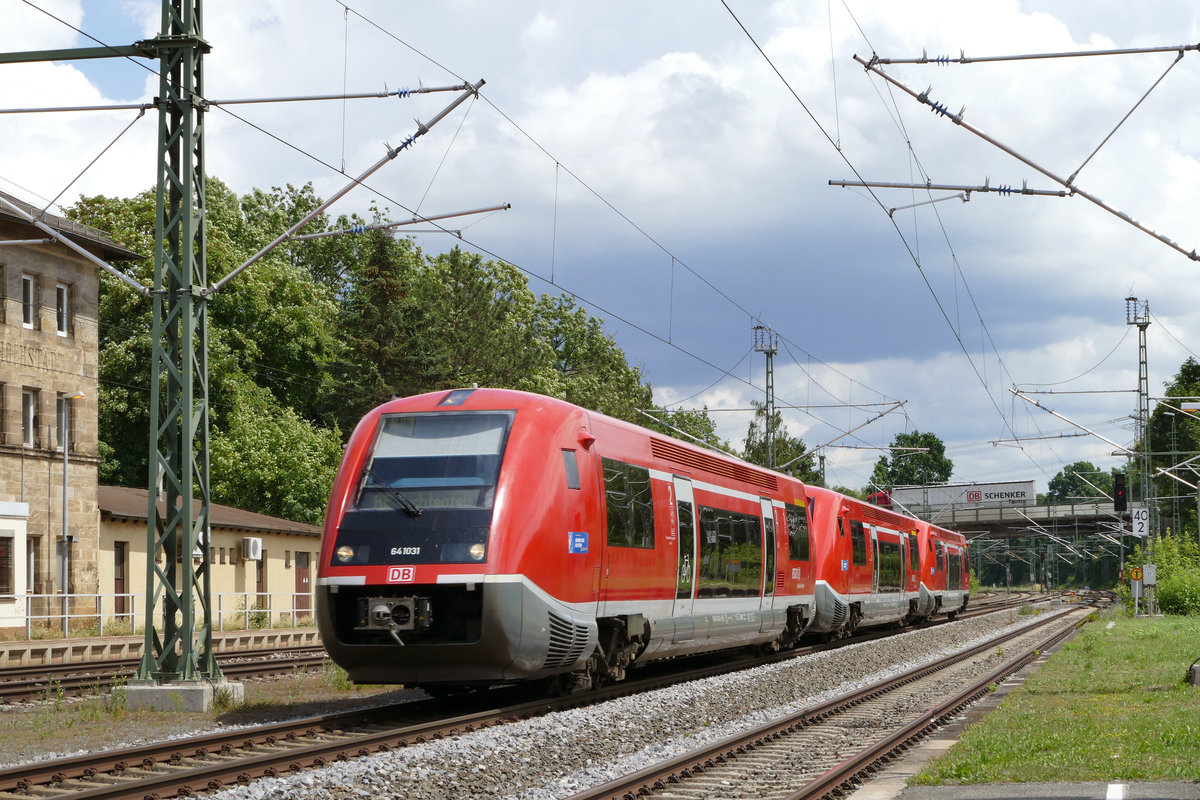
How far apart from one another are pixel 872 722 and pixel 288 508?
4215 cm

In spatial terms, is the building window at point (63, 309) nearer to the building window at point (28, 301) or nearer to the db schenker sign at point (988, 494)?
the building window at point (28, 301)

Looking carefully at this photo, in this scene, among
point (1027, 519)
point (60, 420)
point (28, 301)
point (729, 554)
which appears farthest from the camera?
point (1027, 519)

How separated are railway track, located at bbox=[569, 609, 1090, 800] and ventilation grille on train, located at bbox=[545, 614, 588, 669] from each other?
2.30 m

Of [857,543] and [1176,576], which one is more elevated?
[857,543]

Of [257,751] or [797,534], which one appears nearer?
[257,751]

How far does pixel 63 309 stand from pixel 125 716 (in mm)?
27456

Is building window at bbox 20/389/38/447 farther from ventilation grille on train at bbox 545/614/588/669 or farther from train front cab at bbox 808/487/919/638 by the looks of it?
ventilation grille on train at bbox 545/614/588/669

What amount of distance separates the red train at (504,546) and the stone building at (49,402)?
22318 millimetres

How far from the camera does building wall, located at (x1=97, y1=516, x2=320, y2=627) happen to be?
127ft

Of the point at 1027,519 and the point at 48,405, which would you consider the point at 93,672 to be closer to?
the point at 48,405

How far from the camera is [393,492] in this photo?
14.8m

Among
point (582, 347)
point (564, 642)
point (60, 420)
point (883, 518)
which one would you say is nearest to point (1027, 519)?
point (582, 347)

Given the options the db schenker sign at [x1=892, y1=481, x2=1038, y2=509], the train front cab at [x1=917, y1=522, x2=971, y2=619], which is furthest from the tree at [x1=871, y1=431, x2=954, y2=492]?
the train front cab at [x1=917, y1=522, x2=971, y2=619]

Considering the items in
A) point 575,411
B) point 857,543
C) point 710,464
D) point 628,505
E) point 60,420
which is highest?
point 60,420
